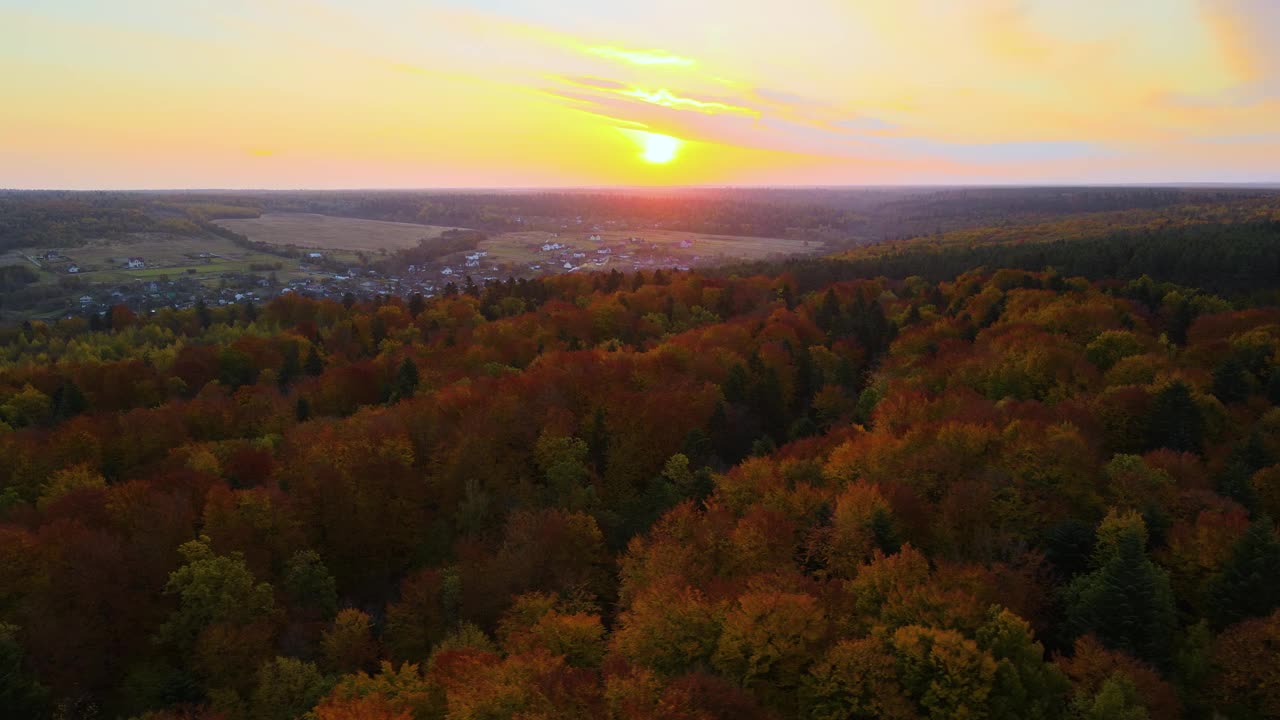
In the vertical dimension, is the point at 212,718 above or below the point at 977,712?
below

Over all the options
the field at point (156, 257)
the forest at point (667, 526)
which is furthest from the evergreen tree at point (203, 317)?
the field at point (156, 257)

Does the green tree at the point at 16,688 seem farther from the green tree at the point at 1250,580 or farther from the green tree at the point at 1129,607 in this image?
the green tree at the point at 1250,580

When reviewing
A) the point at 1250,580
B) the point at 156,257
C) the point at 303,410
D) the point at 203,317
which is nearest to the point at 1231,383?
the point at 1250,580

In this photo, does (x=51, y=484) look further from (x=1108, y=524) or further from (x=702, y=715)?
(x=1108, y=524)

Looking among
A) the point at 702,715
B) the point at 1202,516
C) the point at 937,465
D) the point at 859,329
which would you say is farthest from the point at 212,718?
the point at 859,329

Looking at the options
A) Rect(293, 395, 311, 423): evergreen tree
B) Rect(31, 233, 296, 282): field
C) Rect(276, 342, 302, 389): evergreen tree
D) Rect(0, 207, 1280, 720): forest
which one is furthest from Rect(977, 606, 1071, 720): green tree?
Rect(31, 233, 296, 282): field

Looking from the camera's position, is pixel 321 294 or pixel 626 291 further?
pixel 321 294

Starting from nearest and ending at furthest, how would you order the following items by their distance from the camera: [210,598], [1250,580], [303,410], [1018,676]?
[1018,676] < [1250,580] < [210,598] < [303,410]

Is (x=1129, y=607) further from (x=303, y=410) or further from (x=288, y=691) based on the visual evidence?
(x=303, y=410)
